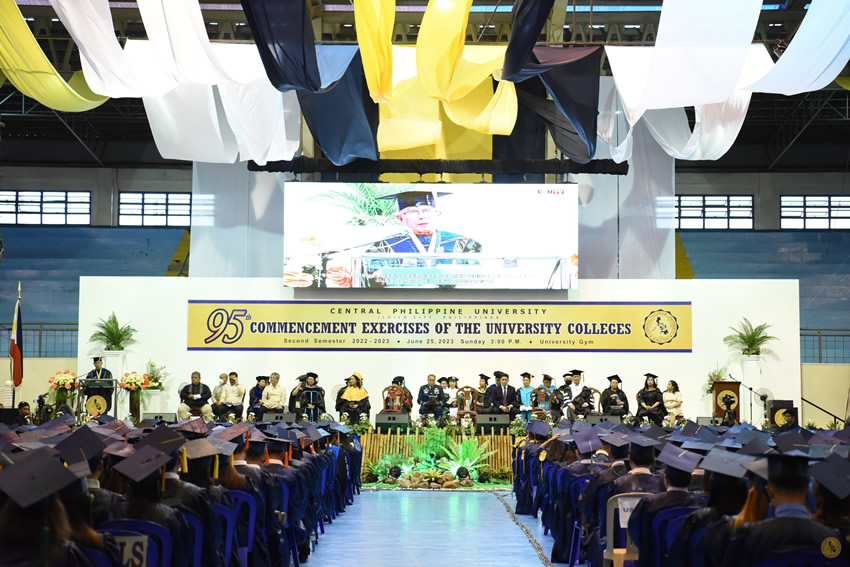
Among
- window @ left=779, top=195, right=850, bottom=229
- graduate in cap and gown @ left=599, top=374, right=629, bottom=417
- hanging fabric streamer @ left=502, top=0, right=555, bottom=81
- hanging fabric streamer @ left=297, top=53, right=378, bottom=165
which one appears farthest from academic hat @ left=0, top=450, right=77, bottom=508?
window @ left=779, top=195, right=850, bottom=229

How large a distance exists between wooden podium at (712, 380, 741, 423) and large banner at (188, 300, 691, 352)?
1.67 m

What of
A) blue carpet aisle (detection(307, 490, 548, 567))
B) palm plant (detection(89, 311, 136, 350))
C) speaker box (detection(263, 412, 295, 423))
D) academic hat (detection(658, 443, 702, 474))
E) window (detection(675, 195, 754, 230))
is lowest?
blue carpet aisle (detection(307, 490, 548, 567))

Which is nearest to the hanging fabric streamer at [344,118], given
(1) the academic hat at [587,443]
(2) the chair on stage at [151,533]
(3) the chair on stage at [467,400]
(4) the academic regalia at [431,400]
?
(4) the academic regalia at [431,400]

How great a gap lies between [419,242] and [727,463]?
54.4 feet

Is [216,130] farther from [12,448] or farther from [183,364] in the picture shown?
[12,448]

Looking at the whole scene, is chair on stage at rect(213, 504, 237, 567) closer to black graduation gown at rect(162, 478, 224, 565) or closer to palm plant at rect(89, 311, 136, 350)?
black graduation gown at rect(162, 478, 224, 565)

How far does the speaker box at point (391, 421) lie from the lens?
55.0 ft

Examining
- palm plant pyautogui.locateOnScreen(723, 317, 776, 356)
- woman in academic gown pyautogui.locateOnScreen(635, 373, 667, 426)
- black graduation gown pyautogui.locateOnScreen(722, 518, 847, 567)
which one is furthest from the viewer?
palm plant pyautogui.locateOnScreen(723, 317, 776, 356)

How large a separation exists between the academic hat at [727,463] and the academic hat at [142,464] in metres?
2.58

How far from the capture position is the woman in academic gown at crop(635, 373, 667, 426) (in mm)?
18750

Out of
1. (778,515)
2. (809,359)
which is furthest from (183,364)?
(778,515)

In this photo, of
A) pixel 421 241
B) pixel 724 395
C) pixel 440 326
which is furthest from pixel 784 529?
pixel 440 326

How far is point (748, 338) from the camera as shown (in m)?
21.0

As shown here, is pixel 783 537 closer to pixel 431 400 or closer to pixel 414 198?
pixel 431 400
